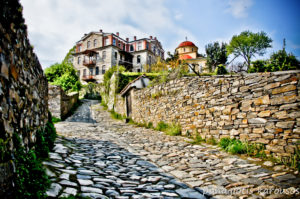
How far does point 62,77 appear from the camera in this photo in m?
20.0

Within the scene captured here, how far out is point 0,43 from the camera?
1528 millimetres

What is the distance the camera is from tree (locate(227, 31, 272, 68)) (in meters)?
30.1

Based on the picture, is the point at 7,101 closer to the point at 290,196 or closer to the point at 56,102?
the point at 290,196

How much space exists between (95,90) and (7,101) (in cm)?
2592

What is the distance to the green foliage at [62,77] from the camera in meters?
19.9

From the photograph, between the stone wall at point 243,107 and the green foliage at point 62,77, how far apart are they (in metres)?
15.6

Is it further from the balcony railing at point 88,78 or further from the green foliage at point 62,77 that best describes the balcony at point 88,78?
the green foliage at point 62,77

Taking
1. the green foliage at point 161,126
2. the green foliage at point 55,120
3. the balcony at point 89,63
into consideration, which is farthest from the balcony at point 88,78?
the green foliage at point 161,126

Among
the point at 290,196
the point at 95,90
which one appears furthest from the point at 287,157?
the point at 95,90

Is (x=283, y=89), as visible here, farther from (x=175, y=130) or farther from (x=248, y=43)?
(x=248, y=43)

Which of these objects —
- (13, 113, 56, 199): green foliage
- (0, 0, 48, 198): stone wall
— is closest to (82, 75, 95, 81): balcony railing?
(0, 0, 48, 198): stone wall

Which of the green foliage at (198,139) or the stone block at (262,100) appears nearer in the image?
the stone block at (262,100)

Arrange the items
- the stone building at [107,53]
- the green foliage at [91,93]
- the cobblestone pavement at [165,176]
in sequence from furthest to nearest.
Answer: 1. the stone building at [107,53]
2. the green foliage at [91,93]
3. the cobblestone pavement at [165,176]

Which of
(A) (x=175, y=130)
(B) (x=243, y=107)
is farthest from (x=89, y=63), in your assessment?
(B) (x=243, y=107)
